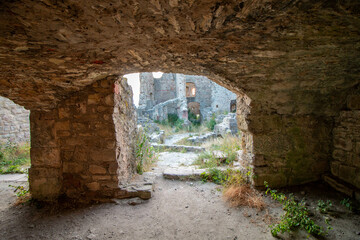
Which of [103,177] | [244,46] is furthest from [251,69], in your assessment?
[103,177]

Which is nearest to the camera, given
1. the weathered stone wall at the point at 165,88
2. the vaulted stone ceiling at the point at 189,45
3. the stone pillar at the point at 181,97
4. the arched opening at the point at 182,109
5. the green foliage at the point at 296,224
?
the vaulted stone ceiling at the point at 189,45

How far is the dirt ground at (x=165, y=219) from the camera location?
1.93 m

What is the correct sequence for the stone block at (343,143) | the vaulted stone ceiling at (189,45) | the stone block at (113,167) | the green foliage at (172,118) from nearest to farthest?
1. the vaulted stone ceiling at (189,45)
2. the stone block at (343,143)
3. the stone block at (113,167)
4. the green foliage at (172,118)

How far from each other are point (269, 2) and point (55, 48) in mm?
1635

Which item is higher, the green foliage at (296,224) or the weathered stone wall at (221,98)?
the weathered stone wall at (221,98)

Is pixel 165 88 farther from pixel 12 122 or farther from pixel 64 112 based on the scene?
pixel 64 112

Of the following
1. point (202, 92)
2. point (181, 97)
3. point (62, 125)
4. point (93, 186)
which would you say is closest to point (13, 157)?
point (62, 125)

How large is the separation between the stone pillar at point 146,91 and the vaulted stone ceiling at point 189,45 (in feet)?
35.4

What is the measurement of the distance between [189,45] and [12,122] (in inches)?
283

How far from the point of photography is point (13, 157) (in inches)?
193

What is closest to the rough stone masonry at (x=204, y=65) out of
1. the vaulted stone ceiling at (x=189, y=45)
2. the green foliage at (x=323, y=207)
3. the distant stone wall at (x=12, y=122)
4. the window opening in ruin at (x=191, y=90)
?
the vaulted stone ceiling at (x=189, y=45)

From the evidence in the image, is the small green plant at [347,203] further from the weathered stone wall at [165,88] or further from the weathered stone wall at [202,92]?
the weathered stone wall at [202,92]

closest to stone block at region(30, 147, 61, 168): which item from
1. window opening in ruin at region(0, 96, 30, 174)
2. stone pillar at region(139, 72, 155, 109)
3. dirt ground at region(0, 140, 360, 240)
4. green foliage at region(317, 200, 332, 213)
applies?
dirt ground at region(0, 140, 360, 240)

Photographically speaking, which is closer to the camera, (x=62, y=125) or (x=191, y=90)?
(x=62, y=125)
